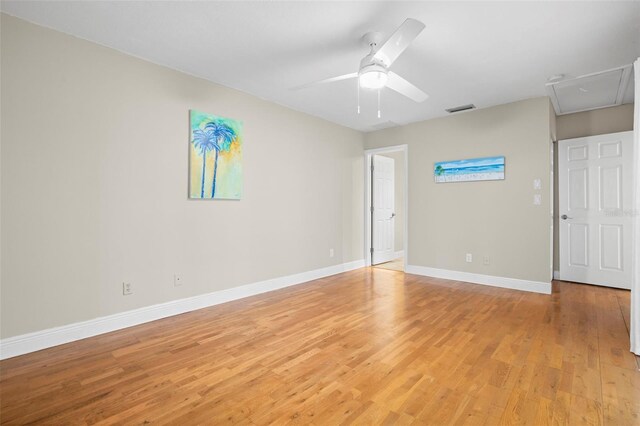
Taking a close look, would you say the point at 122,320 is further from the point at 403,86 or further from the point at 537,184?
the point at 537,184

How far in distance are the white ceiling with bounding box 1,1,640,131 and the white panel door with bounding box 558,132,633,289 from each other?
3.13 ft

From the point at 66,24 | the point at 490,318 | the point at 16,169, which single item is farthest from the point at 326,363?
the point at 66,24

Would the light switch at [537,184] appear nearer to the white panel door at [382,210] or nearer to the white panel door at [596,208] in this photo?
the white panel door at [596,208]

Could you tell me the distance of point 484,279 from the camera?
14.6 feet

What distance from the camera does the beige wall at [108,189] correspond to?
2.35 m

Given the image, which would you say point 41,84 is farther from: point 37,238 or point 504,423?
point 504,423

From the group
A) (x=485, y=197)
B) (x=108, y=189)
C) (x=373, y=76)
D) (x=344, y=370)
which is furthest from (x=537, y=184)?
(x=108, y=189)

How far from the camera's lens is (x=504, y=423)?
159 centimetres

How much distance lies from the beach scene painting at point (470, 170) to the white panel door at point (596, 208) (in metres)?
1.19

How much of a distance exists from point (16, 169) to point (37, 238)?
55 cm

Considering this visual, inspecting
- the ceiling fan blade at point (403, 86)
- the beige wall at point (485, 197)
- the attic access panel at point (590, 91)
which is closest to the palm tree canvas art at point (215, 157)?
the ceiling fan blade at point (403, 86)

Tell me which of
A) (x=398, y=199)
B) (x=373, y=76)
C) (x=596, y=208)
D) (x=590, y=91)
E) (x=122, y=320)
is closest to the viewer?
(x=373, y=76)

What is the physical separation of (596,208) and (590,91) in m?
1.67

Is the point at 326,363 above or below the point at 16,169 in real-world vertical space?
below
